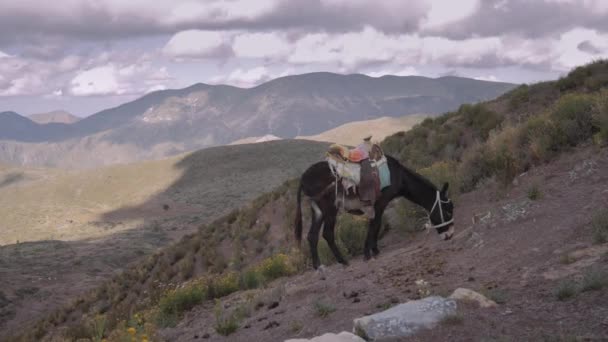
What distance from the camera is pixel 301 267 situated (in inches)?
462

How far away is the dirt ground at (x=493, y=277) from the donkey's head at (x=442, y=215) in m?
0.29

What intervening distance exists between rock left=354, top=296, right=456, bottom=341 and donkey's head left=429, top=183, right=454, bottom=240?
3884 millimetres

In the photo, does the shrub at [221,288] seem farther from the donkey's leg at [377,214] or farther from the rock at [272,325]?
the rock at [272,325]

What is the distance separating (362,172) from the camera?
938cm

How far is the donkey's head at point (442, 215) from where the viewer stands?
9516 mm

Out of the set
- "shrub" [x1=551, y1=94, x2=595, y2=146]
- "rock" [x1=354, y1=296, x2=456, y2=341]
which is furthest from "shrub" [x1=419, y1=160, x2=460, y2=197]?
"rock" [x1=354, y1=296, x2=456, y2=341]

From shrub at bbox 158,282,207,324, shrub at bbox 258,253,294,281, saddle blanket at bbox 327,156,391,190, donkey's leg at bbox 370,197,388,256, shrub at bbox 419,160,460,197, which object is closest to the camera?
saddle blanket at bbox 327,156,391,190

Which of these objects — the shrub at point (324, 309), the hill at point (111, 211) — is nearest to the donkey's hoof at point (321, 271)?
the shrub at point (324, 309)

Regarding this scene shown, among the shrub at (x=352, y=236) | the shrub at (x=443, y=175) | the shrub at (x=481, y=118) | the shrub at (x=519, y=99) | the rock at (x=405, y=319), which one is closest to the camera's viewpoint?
the rock at (x=405, y=319)

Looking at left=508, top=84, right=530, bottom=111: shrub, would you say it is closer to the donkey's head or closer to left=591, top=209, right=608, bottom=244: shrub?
the donkey's head

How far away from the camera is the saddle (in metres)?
9.38

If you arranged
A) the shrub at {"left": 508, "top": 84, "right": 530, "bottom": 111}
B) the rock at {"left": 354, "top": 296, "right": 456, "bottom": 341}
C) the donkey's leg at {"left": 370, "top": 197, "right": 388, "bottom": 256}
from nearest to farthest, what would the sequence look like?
the rock at {"left": 354, "top": 296, "right": 456, "bottom": 341} → the donkey's leg at {"left": 370, "top": 197, "right": 388, "bottom": 256} → the shrub at {"left": 508, "top": 84, "right": 530, "bottom": 111}

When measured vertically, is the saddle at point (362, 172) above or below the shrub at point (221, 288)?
above

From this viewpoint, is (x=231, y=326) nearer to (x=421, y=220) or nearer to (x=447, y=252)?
(x=447, y=252)
